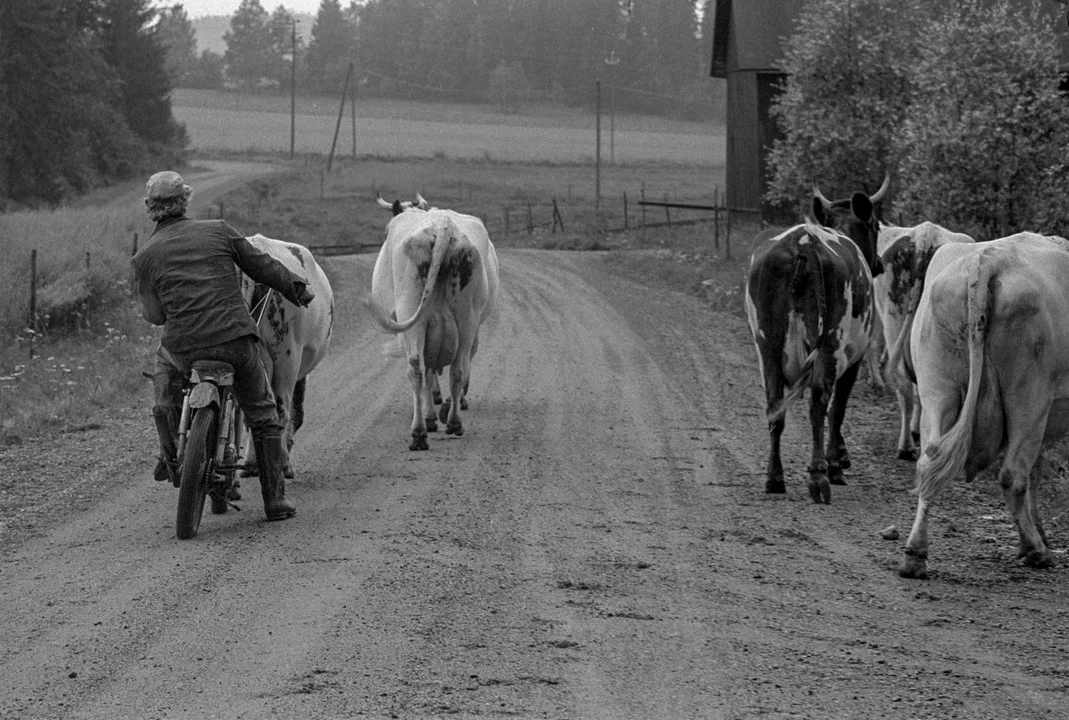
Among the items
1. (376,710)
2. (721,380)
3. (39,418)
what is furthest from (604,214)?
(376,710)

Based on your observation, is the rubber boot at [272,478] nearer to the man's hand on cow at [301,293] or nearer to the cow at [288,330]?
the cow at [288,330]

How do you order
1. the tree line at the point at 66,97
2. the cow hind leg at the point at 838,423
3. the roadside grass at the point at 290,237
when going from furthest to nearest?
the tree line at the point at 66,97, the roadside grass at the point at 290,237, the cow hind leg at the point at 838,423

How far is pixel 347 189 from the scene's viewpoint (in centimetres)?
6188

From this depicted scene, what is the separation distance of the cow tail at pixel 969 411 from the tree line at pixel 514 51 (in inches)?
2728

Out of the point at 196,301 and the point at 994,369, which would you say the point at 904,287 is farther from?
the point at 196,301

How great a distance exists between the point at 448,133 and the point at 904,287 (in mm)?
81416

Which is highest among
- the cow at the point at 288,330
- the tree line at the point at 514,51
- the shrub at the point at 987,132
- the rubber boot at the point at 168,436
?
the tree line at the point at 514,51

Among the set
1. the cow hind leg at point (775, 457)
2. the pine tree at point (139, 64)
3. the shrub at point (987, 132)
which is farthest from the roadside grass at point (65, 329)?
the pine tree at point (139, 64)

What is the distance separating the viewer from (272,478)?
8.37 m

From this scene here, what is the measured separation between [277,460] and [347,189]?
54649 mm

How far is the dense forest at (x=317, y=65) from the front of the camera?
2063 inches

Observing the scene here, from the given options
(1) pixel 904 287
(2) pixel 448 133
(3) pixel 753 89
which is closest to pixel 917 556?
(1) pixel 904 287

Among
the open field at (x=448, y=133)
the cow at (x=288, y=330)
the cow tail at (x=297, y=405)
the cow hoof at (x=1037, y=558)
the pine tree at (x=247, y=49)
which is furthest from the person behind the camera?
the pine tree at (x=247, y=49)

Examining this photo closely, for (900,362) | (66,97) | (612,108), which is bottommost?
(900,362)
